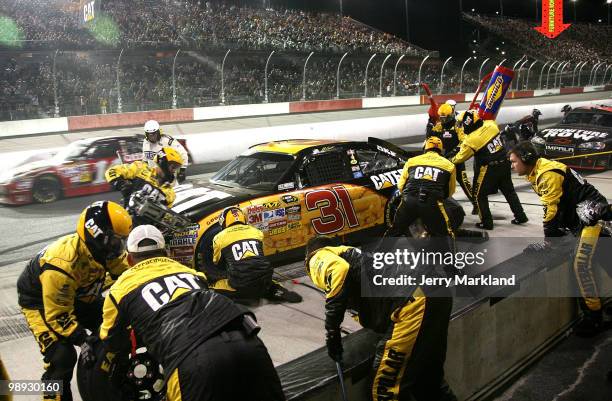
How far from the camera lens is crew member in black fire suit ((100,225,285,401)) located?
2.24 metres

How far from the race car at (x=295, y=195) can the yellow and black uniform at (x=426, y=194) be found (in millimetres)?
738

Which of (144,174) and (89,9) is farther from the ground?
(89,9)

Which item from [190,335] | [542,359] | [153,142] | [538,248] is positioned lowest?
[542,359]

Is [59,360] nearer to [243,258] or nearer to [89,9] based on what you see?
[243,258]

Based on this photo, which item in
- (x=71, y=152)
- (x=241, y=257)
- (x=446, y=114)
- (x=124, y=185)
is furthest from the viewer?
(x=71, y=152)

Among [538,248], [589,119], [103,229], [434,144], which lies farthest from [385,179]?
[589,119]

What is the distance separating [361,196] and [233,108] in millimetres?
12698

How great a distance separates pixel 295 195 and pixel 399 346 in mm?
2890

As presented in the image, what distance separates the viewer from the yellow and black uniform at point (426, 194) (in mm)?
5277

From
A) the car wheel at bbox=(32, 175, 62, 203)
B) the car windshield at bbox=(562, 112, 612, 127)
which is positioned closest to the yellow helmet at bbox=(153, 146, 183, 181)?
the car wheel at bbox=(32, 175, 62, 203)

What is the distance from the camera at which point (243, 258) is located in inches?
167

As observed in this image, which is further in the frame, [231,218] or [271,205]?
[271,205]

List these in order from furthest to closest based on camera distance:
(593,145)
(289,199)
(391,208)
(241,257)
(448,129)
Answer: (593,145)
(448,129)
(391,208)
(289,199)
(241,257)

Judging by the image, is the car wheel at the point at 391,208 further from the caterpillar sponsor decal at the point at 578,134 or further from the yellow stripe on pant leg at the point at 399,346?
the caterpillar sponsor decal at the point at 578,134
